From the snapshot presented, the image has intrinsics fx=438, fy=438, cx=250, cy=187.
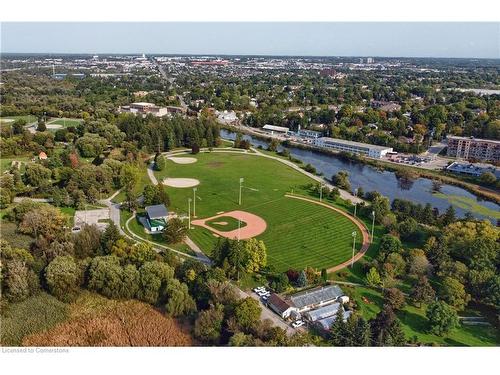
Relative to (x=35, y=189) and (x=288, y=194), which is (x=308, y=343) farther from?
(x=35, y=189)

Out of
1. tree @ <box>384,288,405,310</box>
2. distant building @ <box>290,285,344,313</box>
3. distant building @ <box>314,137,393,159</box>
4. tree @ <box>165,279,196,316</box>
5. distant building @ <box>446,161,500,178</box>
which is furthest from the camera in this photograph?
distant building @ <box>314,137,393,159</box>

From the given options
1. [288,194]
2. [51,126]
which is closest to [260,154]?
[288,194]

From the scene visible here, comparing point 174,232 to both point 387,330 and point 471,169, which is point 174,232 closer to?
point 387,330

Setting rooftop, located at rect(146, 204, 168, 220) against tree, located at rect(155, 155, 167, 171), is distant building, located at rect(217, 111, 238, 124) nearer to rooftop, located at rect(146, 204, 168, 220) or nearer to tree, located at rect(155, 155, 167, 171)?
tree, located at rect(155, 155, 167, 171)

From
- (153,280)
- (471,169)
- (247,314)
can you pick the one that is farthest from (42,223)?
(471,169)

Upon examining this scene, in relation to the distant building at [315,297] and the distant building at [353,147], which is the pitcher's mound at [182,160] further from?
the distant building at [315,297]

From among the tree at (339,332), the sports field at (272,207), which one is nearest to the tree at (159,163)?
the sports field at (272,207)

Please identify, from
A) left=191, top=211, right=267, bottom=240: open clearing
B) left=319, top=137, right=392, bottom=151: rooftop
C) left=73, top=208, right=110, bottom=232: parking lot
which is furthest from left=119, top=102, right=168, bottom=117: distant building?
left=191, top=211, right=267, bottom=240: open clearing
